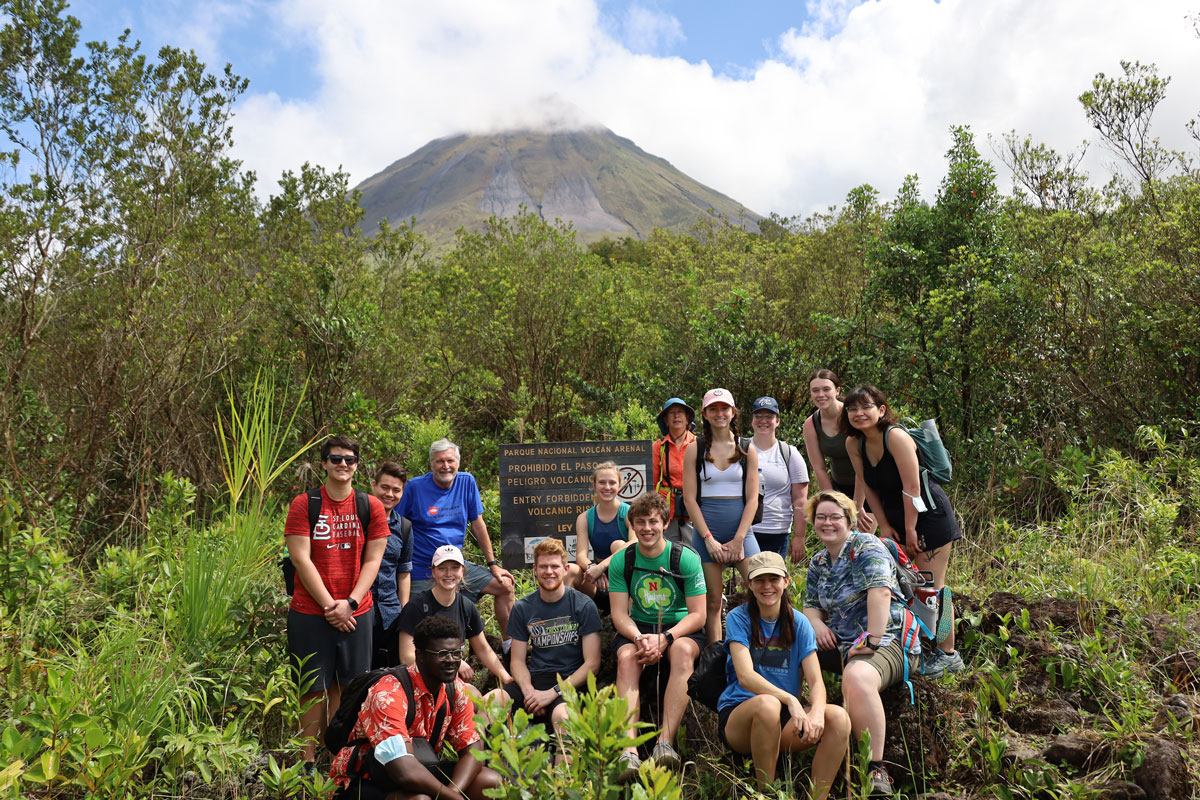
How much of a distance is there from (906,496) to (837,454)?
67cm

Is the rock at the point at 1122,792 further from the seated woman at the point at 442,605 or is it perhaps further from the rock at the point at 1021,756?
the seated woman at the point at 442,605

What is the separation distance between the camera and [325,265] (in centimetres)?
925

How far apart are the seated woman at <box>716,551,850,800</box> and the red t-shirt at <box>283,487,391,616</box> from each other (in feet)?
6.91

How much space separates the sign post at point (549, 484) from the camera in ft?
23.1

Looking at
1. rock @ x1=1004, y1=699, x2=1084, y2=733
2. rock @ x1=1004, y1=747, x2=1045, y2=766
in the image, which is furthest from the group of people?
rock @ x1=1004, y1=747, x2=1045, y2=766

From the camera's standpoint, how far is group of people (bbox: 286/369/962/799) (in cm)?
377

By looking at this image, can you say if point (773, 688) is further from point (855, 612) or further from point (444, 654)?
point (444, 654)

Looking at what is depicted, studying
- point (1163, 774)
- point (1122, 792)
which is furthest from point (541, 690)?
point (1163, 774)

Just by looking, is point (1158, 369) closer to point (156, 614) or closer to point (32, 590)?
point (156, 614)

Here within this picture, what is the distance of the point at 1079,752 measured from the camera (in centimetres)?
378

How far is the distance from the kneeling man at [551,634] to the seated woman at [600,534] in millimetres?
555

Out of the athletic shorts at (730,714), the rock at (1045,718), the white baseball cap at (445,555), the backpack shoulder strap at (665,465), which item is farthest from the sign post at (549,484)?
the rock at (1045,718)

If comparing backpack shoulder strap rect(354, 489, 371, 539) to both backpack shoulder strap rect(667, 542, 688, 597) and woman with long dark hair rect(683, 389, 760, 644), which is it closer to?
backpack shoulder strap rect(667, 542, 688, 597)

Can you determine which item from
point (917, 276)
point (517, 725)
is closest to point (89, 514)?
point (517, 725)
